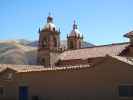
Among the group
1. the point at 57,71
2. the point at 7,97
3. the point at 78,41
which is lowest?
the point at 7,97

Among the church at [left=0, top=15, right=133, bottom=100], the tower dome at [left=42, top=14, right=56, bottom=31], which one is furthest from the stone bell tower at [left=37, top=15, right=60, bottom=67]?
the church at [left=0, top=15, right=133, bottom=100]

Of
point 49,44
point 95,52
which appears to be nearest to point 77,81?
point 95,52

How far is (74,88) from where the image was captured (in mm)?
27203

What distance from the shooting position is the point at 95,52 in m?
46.2

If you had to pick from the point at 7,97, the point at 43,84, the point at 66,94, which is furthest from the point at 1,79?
the point at 66,94

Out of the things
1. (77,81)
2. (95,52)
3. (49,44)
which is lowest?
(77,81)

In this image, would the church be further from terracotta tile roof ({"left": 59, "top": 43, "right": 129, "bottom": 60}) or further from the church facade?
the church facade

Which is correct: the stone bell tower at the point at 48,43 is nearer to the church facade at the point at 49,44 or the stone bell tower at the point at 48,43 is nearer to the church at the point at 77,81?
the church facade at the point at 49,44

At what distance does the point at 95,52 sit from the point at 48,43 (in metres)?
12.0

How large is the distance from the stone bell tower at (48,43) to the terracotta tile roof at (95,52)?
4763 mm

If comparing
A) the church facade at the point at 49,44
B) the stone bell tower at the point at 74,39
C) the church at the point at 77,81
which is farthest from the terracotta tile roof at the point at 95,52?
the stone bell tower at the point at 74,39

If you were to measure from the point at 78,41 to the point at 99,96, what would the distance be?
116 ft

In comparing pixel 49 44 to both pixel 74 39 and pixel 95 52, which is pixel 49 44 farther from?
pixel 95 52

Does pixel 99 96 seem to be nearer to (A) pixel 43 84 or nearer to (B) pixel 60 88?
(B) pixel 60 88
